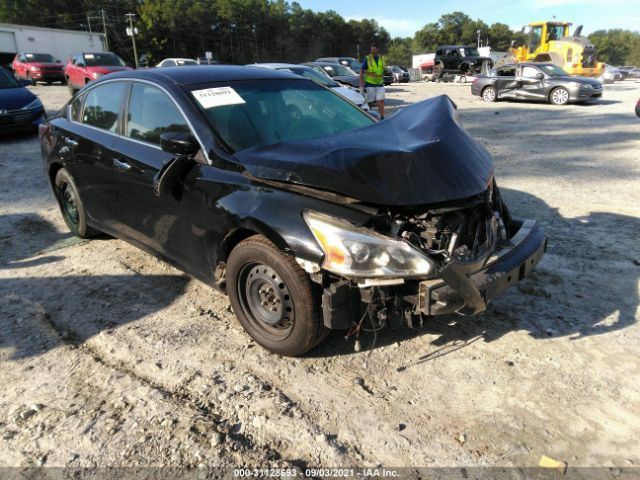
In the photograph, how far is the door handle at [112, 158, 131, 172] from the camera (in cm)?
371

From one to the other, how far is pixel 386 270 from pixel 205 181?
4.48 ft

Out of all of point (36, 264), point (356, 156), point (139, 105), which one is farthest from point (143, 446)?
point (36, 264)

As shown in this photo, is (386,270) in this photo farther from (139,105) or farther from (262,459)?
(139,105)

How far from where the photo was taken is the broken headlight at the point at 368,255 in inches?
96.3

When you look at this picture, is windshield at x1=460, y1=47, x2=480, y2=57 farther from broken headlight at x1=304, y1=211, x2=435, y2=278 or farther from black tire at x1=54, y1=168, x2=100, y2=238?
broken headlight at x1=304, y1=211, x2=435, y2=278

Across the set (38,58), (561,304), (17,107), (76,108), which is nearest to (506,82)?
(17,107)

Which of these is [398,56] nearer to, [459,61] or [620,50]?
[459,61]

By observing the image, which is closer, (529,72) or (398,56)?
(529,72)

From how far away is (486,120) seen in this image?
13125mm

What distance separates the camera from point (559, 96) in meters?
16.4

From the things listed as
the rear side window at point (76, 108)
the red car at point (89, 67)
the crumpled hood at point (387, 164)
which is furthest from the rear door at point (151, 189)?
the red car at point (89, 67)

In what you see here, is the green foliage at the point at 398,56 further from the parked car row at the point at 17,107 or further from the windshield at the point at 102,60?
the parked car row at the point at 17,107

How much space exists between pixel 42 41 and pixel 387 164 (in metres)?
42.3

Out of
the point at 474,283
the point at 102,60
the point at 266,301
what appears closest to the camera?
the point at 474,283
